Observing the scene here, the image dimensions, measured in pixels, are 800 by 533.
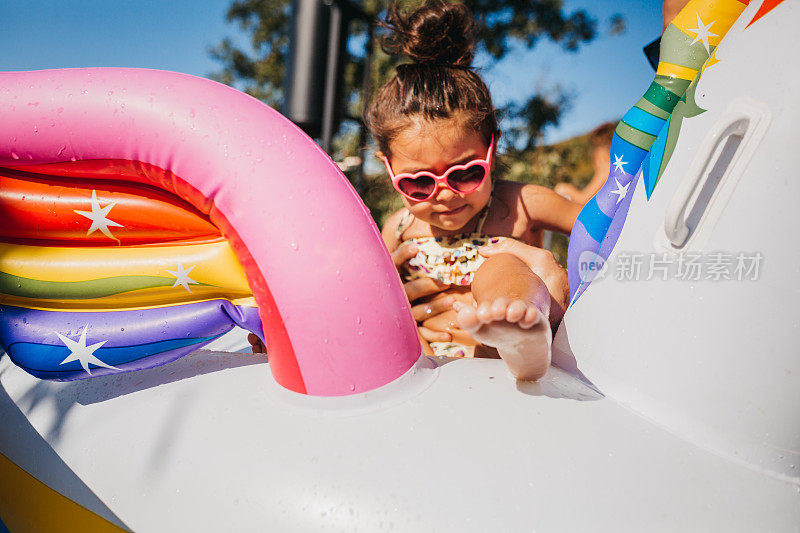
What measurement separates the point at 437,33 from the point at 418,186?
2.05ft

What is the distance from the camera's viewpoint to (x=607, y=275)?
950mm

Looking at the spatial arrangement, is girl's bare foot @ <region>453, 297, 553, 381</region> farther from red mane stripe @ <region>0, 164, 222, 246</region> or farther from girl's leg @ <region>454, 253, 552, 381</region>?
red mane stripe @ <region>0, 164, 222, 246</region>

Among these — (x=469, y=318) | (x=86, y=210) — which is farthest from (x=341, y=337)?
(x=86, y=210)

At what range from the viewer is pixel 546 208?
65.4 inches

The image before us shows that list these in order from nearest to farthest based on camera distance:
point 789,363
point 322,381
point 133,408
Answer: point 789,363 → point 322,381 → point 133,408

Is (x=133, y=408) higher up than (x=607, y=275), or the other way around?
(x=607, y=275)

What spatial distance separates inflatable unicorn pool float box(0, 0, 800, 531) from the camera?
2.44ft

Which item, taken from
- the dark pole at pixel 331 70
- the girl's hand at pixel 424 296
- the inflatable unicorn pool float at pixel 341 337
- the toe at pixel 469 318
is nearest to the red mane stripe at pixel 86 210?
the inflatable unicorn pool float at pixel 341 337

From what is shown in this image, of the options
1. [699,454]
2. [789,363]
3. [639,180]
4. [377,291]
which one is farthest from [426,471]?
[639,180]

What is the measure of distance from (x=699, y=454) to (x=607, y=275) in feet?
1.10

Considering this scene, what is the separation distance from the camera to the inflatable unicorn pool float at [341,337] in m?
0.74

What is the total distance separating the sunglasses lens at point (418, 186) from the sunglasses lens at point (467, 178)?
6 centimetres

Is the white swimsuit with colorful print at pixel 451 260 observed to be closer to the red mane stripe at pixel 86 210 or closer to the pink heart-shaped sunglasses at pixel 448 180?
the pink heart-shaped sunglasses at pixel 448 180

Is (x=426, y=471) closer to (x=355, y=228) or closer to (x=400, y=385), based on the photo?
(x=400, y=385)
